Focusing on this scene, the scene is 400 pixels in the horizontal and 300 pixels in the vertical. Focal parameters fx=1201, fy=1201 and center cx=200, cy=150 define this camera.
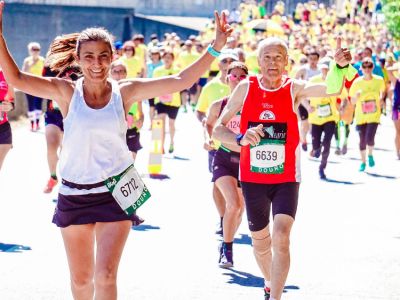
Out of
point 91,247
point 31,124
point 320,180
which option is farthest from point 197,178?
point 91,247

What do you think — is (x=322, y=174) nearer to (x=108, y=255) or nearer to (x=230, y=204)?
(x=230, y=204)

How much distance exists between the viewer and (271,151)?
7457 millimetres

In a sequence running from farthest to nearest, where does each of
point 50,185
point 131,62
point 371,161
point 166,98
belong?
1. point 131,62
2. point 166,98
3. point 371,161
4. point 50,185

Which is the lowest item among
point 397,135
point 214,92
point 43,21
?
point 43,21

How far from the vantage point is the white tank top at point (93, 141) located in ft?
19.8

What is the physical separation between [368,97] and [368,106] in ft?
0.51

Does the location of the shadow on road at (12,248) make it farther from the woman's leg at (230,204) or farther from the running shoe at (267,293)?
the running shoe at (267,293)

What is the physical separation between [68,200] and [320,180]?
994cm

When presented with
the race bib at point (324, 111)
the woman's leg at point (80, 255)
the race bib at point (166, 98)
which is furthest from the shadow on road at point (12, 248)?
the race bib at point (166, 98)

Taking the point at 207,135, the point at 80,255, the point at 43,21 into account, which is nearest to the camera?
the point at 80,255

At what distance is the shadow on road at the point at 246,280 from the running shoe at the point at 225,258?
0.49 ft

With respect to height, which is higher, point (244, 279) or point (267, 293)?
point (267, 293)

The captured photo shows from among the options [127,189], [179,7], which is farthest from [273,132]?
[179,7]

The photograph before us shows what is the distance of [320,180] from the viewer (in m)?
15.9
